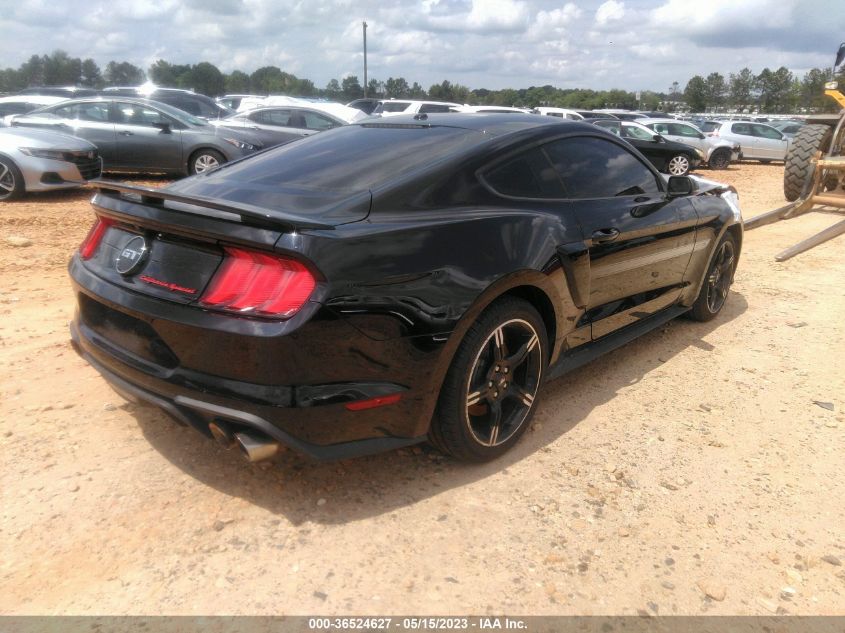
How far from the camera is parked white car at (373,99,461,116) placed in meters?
17.5

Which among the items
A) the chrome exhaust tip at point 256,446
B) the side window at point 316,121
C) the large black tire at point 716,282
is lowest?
the large black tire at point 716,282

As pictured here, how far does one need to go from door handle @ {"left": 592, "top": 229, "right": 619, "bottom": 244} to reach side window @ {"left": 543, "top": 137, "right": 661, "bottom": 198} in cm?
21

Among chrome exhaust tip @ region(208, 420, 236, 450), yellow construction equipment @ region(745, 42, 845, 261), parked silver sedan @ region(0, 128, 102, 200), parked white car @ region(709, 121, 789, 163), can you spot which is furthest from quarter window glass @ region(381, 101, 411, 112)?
chrome exhaust tip @ region(208, 420, 236, 450)

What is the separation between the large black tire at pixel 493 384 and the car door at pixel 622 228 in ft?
1.82

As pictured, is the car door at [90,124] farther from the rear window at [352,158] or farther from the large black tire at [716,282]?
the large black tire at [716,282]

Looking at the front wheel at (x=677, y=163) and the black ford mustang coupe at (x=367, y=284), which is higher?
the black ford mustang coupe at (x=367, y=284)

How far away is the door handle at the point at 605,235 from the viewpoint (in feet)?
11.1

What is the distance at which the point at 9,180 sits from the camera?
8.71m

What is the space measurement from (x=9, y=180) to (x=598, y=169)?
27.2ft

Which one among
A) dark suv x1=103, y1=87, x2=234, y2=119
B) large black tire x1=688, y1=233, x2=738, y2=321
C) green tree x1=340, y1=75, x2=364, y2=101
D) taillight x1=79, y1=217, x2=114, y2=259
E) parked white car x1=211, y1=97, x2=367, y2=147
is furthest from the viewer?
green tree x1=340, y1=75, x2=364, y2=101

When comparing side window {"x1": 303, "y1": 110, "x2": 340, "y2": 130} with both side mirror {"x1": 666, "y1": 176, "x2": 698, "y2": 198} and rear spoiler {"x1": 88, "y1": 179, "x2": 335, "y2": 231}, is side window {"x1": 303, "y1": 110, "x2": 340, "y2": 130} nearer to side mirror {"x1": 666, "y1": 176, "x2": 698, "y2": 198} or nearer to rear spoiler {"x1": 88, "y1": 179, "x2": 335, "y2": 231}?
side mirror {"x1": 666, "y1": 176, "x2": 698, "y2": 198}

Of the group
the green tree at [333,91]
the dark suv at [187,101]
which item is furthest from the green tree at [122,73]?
the dark suv at [187,101]

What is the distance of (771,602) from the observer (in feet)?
7.36

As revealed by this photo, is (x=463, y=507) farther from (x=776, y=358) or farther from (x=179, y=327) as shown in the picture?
(x=776, y=358)
